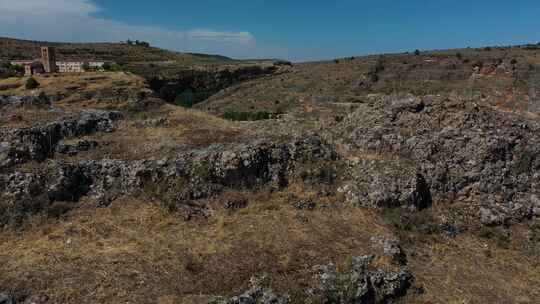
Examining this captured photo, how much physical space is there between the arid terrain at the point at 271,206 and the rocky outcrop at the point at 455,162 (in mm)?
58

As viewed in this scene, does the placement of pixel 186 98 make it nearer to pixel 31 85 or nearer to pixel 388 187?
pixel 31 85

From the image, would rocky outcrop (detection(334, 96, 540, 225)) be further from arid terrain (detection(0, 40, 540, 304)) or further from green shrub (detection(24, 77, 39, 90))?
green shrub (detection(24, 77, 39, 90))

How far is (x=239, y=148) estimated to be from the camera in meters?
17.2

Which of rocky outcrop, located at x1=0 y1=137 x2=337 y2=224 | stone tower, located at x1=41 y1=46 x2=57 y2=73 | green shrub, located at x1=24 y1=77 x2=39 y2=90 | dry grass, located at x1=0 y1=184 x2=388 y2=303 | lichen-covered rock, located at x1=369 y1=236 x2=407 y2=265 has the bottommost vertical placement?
dry grass, located at x1=0 y1=184 x2=388 y2=303

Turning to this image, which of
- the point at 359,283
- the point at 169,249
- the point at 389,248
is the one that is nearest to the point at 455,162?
the point at 389,248

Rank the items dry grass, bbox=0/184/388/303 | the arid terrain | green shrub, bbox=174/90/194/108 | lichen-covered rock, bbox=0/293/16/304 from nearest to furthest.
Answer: lichen-covered rock, bbox=0/293/16/304, dry grass, bbox=0/184/388/303, the arid terrain, green shrub, bbox=174/90/194/108

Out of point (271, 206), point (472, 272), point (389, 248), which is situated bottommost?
point (472, 272)

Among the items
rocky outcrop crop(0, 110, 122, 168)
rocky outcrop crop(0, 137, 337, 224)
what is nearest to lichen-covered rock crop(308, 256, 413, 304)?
rocky outcrop crop(0, 137, 337, 224)

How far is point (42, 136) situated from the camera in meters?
17.5

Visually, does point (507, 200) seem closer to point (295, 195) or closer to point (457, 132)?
point (457, 132)

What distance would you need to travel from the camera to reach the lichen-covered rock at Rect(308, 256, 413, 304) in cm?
1091

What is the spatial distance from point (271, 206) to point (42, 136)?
426 inches

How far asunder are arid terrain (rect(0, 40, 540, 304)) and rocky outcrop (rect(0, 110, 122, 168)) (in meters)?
0.07

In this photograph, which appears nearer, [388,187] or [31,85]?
[388,187]
